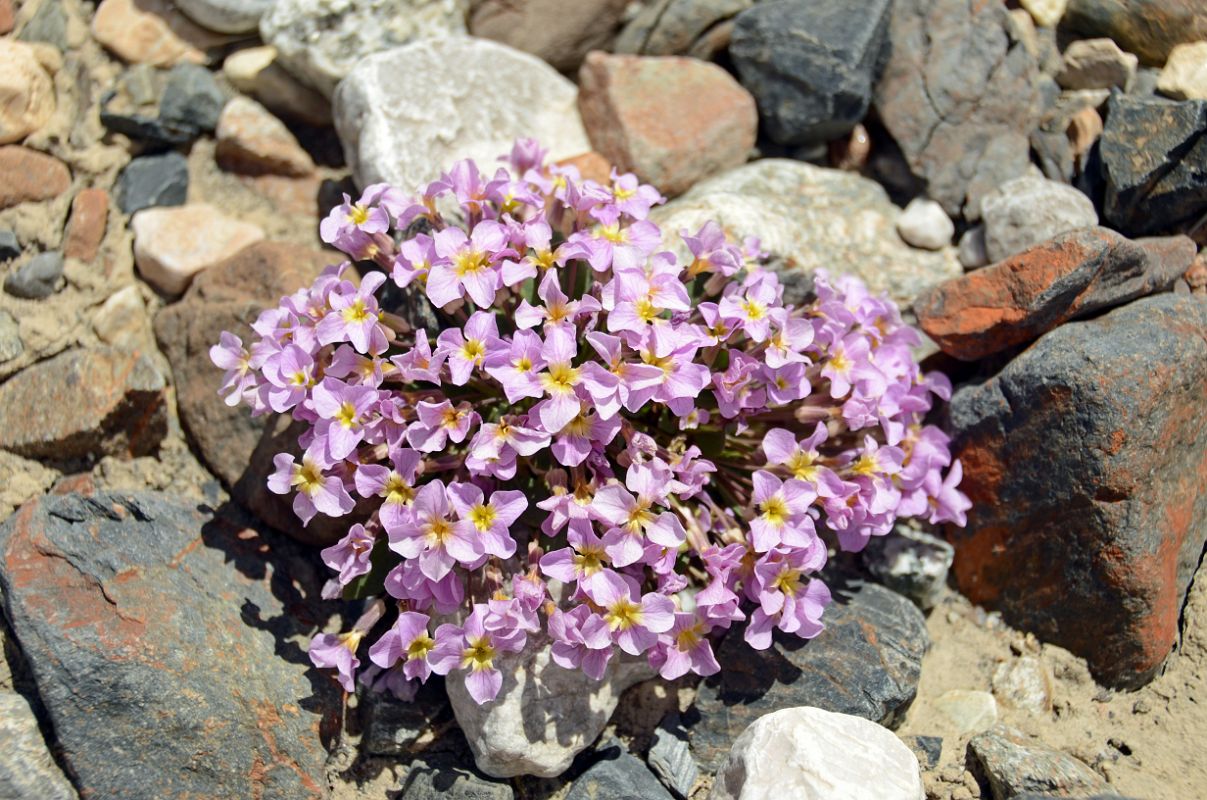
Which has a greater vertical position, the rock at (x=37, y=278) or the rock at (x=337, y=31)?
the rock at (x=337, y=31)

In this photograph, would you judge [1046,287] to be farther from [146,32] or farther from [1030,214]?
[146,32]

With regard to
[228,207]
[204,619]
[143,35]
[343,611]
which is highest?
[143,35]

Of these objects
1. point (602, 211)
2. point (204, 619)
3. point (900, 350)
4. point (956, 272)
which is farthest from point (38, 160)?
point (956, 272)

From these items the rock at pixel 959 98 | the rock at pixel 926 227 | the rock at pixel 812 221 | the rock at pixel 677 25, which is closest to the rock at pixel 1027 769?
the rock at pixel 812 221

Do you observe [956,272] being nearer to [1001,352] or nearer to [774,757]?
[1001,352]

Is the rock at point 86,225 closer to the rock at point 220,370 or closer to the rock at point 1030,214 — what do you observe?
the rock at point 220,370

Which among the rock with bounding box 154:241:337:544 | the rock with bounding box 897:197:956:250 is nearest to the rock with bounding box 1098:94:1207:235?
the rock with bounding box 897:197:956:250
